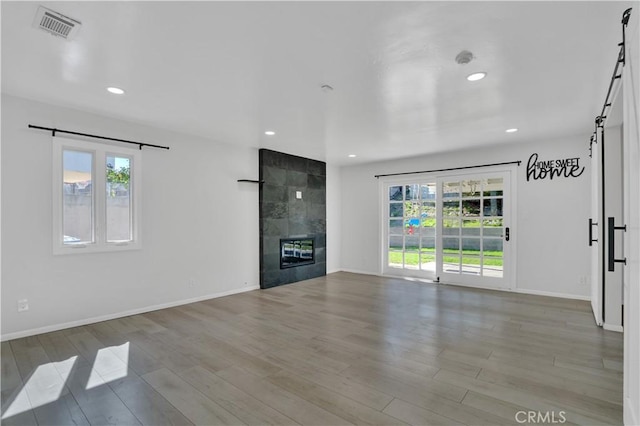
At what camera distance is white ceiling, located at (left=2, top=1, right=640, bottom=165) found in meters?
1.95

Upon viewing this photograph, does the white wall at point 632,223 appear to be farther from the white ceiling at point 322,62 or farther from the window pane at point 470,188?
the window pane at point 470,188

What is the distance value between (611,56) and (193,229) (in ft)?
16.6

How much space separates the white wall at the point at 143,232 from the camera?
10.7 ft

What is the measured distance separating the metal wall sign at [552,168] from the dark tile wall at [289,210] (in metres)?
3.97

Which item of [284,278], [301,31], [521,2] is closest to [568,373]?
[521,2]

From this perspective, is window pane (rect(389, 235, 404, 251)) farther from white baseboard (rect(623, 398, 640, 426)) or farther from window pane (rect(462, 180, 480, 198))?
white baseboard (rect(623, 398, 640, 426))

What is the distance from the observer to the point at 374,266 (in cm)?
710

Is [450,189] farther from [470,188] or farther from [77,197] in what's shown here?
[77,197]

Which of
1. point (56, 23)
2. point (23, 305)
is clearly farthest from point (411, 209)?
point (23, 305)

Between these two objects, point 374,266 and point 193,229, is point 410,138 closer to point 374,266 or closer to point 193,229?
point 374,266

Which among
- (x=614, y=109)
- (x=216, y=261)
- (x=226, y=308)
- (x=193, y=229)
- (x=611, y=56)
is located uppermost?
(x=611, y=56)

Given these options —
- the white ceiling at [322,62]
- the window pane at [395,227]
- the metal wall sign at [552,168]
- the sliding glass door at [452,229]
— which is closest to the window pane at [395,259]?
the sliding glass door at [452,229]

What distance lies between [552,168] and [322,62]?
174 inches

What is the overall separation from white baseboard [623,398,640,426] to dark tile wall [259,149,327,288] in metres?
4.75
